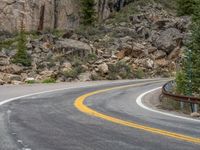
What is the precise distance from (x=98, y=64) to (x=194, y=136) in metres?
29.3

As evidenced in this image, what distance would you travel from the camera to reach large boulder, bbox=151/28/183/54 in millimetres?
43875

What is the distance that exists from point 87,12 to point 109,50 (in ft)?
27.3

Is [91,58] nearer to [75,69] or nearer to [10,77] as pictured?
[75,69]

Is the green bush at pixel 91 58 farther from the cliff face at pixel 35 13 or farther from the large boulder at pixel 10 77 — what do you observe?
the cliff face at pixel 35 13

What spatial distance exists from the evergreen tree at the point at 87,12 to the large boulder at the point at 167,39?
26.5 ft

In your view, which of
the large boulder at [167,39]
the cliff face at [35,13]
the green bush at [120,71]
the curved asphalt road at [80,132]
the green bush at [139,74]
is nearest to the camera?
the curved asphalt road at [80,132]

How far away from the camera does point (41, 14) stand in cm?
4491


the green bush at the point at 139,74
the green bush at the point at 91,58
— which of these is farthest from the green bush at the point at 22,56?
the green bush at the point at 139,74

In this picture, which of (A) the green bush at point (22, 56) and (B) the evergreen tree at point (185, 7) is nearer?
(A) the green bush at point (22, 56)

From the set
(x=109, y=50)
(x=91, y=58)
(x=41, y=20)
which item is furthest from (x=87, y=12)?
(x=91, y=58)

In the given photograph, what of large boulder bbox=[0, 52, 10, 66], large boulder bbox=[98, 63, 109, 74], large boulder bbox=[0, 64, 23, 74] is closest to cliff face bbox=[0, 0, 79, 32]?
large boulder bbox=[0, 52, 10, 66]

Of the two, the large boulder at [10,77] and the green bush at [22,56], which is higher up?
the green bush at [22,56]

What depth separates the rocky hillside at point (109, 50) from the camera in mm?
33969

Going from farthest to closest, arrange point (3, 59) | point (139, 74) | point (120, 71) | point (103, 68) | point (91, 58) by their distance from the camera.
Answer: point (91, 58) → point (139, 74) → point (120, 71) → point (3, 59) → point (103, 68)
